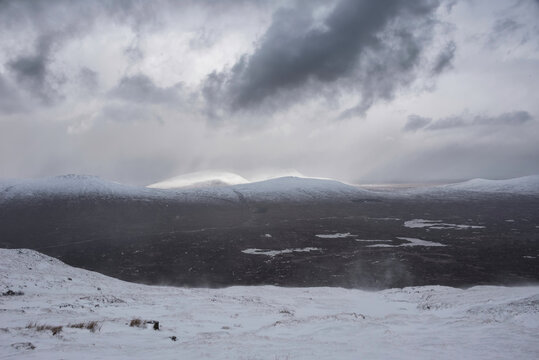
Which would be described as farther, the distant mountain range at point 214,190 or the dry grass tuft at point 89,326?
the distant mountain range at point 214,190

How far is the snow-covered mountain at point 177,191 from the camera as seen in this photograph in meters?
92.2

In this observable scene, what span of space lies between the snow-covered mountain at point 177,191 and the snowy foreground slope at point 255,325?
7474cm

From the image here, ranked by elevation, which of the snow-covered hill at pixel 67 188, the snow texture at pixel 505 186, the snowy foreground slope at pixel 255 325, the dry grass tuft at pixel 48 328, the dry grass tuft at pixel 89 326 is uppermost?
the snow-covered hill at pixel 67 188

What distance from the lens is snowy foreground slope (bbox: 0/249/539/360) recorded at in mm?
9609

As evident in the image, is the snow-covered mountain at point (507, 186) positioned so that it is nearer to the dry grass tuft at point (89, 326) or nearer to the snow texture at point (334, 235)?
the snow texture at point (334, 235)

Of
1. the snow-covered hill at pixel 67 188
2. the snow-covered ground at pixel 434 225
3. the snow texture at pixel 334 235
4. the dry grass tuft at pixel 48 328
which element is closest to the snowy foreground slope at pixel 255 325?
the dry grass tuft at pixel 48 328

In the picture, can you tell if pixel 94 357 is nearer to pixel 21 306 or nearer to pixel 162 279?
pixel 21 306

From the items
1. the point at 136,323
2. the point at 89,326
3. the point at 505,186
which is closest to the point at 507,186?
the point at 505,186

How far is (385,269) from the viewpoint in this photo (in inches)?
1320

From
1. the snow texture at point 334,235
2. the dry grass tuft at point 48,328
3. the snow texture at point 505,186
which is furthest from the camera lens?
the snow texture at point 505,186

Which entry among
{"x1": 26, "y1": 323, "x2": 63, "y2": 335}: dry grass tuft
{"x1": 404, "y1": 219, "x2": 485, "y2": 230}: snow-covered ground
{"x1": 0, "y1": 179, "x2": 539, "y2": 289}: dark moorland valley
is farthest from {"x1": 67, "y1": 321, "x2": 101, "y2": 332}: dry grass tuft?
{"x1": 404, "y1": 219, "x2": 485, "y2": 230}: snow-covered ground

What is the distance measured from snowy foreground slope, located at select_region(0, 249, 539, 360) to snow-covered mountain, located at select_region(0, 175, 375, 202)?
74740 mm

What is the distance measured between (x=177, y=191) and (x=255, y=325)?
94004mm

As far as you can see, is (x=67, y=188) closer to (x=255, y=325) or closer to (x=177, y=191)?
(x=177, y=191)
